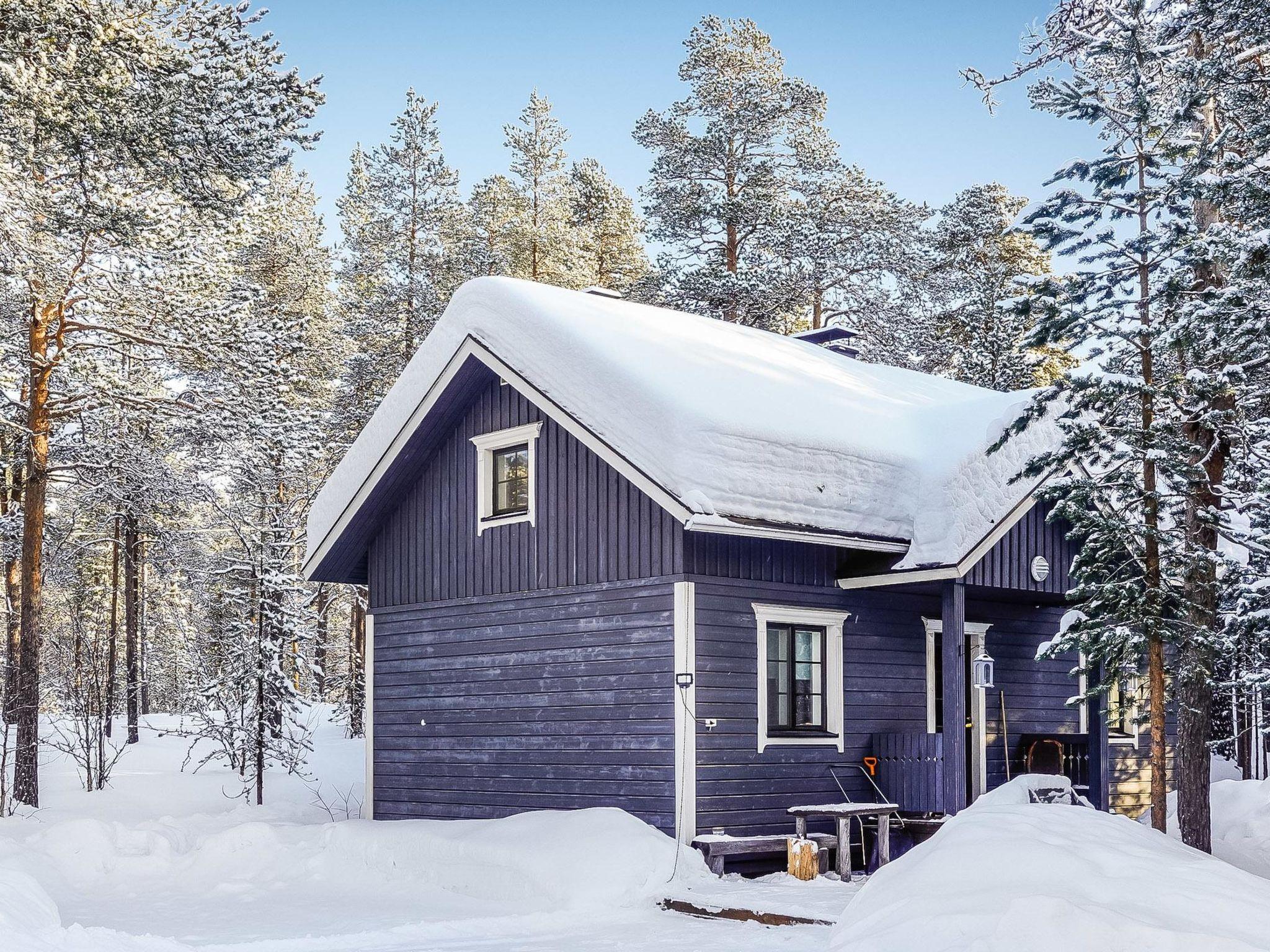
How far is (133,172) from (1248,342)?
13.3 metres

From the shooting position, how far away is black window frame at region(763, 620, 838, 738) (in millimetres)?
14492

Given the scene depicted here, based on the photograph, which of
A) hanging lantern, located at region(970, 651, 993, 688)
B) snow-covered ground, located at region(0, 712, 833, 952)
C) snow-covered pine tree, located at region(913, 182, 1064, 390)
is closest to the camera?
snow-covered ground, located at region(0, 712, 833, 952)

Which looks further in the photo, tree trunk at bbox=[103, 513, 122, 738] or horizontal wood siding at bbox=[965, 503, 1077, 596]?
tree trunk at bbox=[103, 513, 122, 738]

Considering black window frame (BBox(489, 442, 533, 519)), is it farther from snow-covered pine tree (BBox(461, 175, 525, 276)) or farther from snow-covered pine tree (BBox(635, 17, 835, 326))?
snow-covered pine tree (BBox(461, 175, 525, 276))

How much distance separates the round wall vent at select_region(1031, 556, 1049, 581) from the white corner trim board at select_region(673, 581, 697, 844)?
4318mm

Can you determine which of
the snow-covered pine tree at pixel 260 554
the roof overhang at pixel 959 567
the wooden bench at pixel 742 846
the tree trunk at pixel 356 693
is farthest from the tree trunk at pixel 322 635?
the wooden bench at pixel 742 846

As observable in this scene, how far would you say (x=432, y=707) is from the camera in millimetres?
16578

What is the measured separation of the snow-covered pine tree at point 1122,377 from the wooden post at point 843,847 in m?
2.58

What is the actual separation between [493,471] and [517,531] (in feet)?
3.03

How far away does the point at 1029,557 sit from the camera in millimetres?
15555

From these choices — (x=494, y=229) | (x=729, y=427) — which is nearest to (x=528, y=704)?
(x=729, y=427)

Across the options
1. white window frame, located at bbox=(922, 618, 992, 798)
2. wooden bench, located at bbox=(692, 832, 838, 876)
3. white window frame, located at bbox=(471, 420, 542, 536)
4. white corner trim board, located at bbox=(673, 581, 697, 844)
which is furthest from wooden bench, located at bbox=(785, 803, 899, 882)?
white window frame, located at bbox=(471, 420, 542, 536)

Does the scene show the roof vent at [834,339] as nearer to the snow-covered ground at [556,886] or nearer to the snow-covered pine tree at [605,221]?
the snow-covered ground at [556,886]

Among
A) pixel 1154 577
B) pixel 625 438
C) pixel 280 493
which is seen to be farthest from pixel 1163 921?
pixel 280 493
